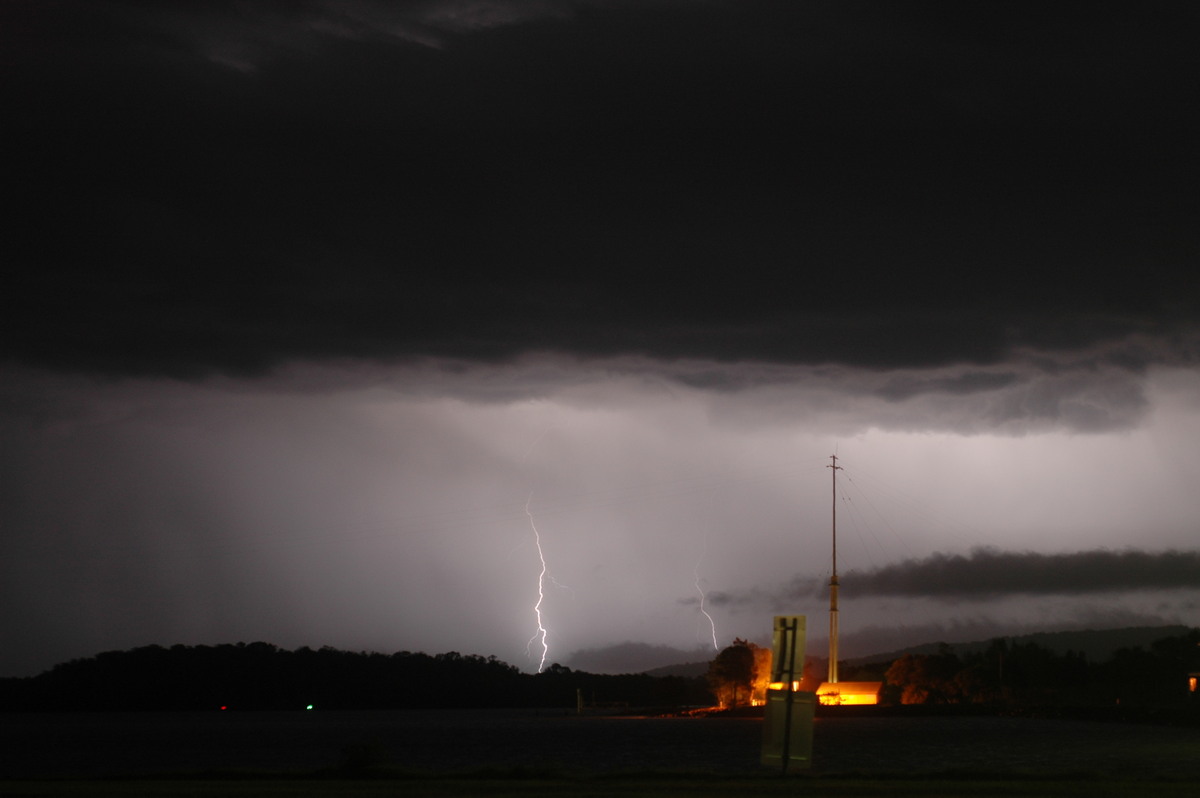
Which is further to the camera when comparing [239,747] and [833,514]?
[833,514]

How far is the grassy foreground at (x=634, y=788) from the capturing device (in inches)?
1094

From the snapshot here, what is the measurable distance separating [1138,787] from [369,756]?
21.2 metres

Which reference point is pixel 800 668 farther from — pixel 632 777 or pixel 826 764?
pixel 826 764

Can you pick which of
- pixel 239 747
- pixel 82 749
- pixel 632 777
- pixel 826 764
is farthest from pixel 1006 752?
pixel 82 749

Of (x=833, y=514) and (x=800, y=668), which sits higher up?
(x=833, y=514)

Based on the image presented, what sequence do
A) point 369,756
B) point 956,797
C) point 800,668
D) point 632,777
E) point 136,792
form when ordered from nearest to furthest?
point 800,668, point 956,797, point 136,792, point 632,777, point 369,756

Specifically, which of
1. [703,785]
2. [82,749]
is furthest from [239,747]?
[703,785]

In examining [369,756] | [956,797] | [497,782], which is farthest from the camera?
[369,756]

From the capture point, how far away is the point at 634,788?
97.7ft

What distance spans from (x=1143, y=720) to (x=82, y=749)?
451 feet

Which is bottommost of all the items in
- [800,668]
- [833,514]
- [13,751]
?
[13,751]

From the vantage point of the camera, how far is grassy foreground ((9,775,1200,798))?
27.8 m

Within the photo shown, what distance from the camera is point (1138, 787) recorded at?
99.3 feet

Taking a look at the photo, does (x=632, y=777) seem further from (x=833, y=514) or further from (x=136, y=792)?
(x=833, y=514)
